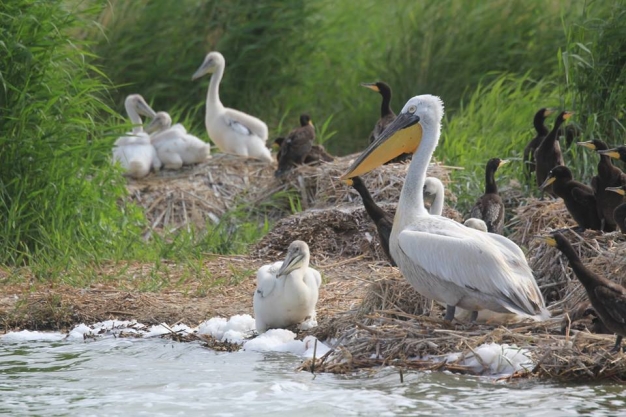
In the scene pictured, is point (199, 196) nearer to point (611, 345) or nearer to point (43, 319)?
point (43, 319)

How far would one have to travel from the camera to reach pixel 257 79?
49.9 ft

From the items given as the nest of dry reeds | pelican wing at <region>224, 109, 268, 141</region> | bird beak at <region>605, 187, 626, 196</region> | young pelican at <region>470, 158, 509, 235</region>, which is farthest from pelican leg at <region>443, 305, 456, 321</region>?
pelican wing at <region>224, 109, 268, 141</region>

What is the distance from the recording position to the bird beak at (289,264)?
778cm

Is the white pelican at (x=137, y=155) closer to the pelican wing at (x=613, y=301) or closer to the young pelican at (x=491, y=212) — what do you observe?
the young pelican at (x=491, y=212)

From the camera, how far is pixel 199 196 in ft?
39.5

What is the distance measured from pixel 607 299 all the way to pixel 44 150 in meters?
5.08

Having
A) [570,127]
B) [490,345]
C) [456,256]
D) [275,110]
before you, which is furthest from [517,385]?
[275,110]

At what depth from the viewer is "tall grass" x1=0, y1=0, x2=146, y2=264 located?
962 centimetres

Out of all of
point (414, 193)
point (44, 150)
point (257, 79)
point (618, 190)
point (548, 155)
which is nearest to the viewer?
point (414, 193)

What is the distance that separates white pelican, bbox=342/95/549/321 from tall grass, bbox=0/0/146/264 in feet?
10.1

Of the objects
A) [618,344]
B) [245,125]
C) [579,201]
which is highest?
[245,125]

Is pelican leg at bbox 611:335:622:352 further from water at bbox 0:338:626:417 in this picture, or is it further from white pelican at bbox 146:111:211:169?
white pelican at bbox 146:111:211:169

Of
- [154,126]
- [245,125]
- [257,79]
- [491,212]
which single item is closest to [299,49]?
[257,79]

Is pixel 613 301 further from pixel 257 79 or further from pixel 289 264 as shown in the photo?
pixel 257 79
